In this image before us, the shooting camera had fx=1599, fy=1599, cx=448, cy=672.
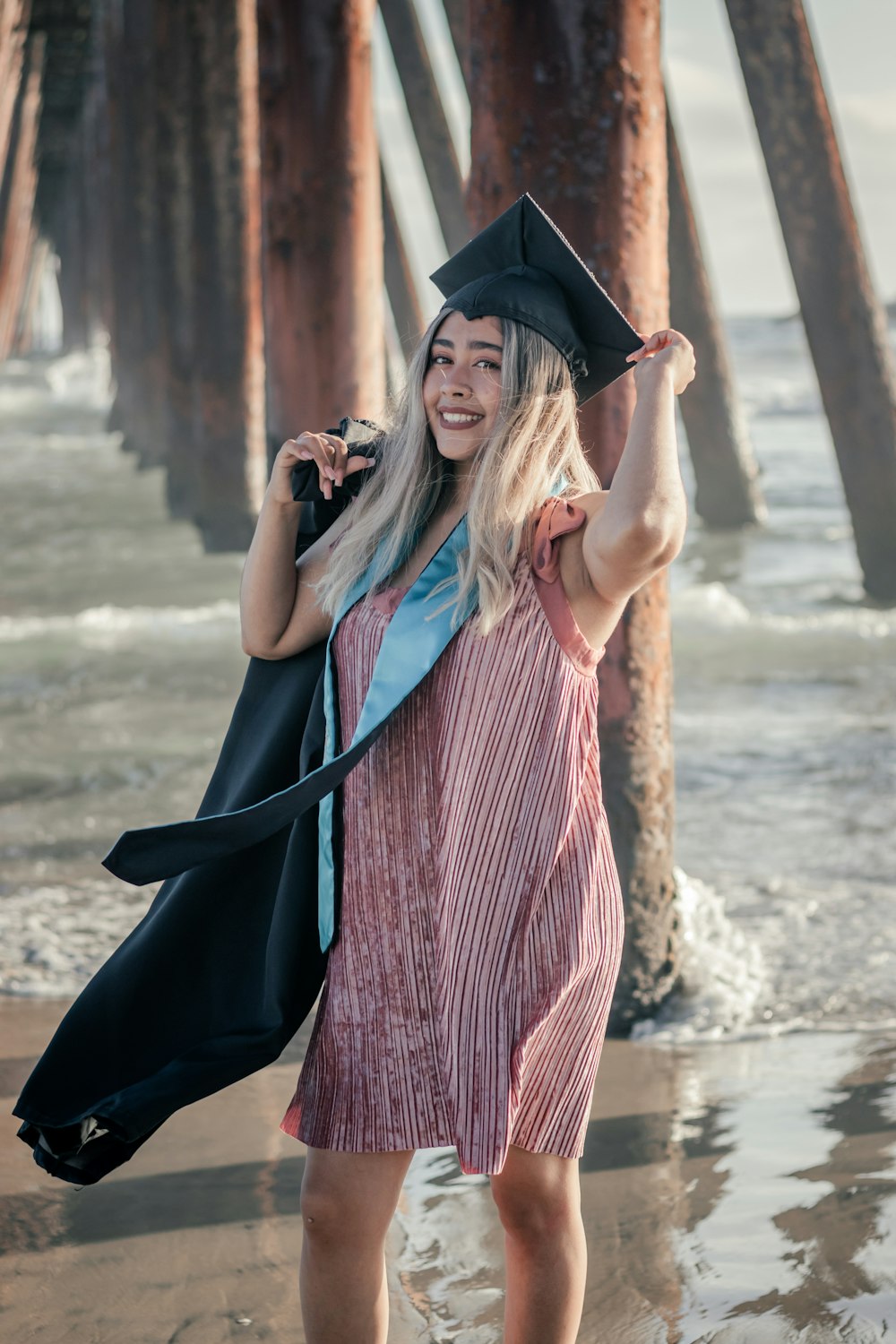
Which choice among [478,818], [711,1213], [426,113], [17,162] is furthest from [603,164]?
[17,162]

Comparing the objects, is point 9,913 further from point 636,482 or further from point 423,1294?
point 636,482

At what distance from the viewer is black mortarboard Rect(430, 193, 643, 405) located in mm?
1967

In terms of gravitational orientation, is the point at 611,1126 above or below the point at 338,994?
below

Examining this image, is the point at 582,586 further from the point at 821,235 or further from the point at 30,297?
the point at 30,297

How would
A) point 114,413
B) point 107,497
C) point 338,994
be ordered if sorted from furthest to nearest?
point 114,413, point 107,497, point 338,994

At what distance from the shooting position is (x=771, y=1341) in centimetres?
218

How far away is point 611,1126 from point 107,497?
13317 mm

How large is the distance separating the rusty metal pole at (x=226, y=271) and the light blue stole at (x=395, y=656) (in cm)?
823

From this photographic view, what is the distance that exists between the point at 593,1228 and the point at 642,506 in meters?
1.25

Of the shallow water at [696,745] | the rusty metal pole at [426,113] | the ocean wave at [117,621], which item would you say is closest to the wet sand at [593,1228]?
the shallow water at [696,745]

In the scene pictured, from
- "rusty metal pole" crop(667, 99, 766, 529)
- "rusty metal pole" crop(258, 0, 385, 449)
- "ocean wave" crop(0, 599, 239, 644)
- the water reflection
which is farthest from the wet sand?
"rusty metal pole" crop(667, 99, 766, 529)

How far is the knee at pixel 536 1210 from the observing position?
1891mm

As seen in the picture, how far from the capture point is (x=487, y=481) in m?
1.94

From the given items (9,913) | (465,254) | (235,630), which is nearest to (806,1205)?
(465,254)
